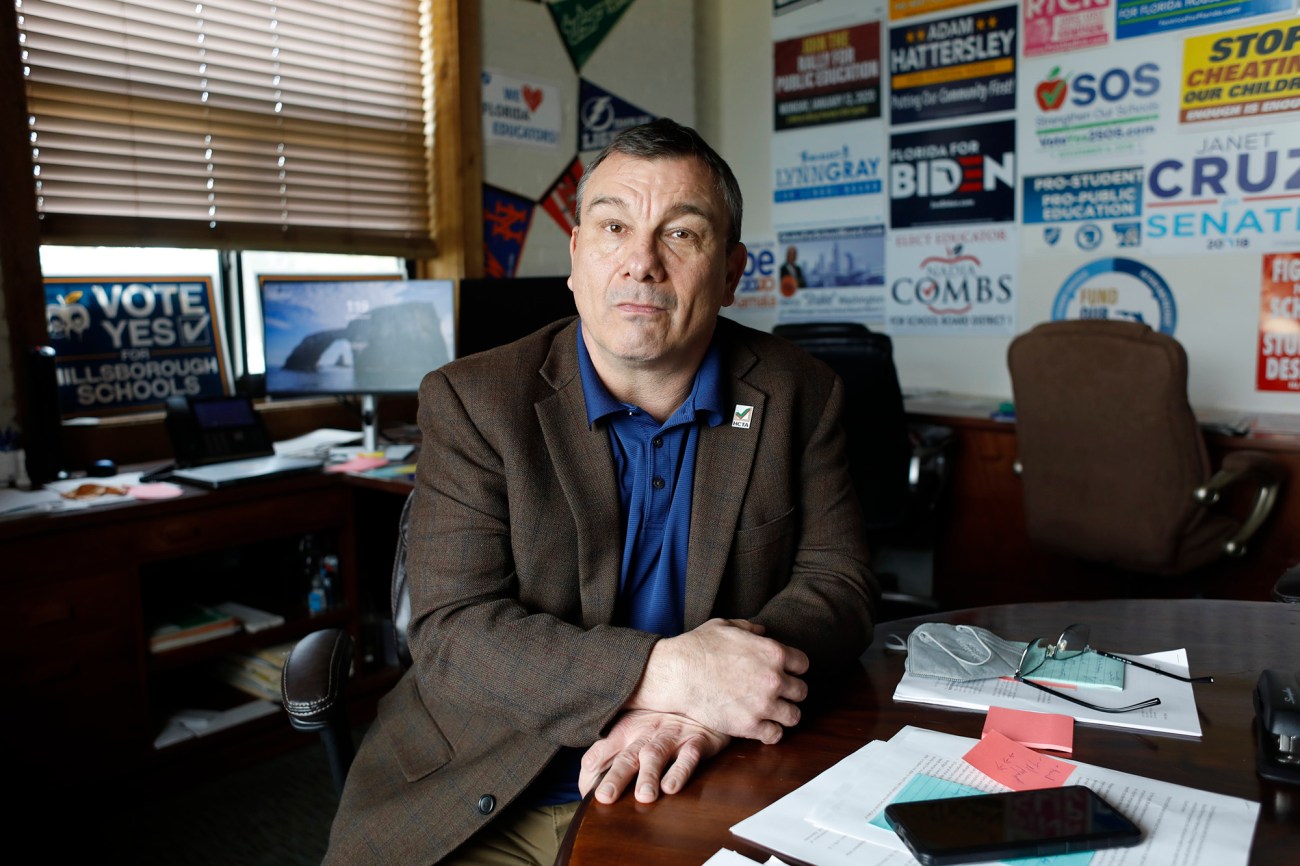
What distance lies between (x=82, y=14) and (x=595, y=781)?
9.23ft

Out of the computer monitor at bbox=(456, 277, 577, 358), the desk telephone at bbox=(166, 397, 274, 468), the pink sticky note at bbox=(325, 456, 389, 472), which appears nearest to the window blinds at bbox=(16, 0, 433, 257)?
the desk telephone at bbox=(166, 397, 274, 468)

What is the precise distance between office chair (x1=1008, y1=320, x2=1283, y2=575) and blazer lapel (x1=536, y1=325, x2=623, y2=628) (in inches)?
75.8

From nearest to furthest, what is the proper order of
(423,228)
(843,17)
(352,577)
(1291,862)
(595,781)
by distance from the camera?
(1291,862), (595,781), (352,577), (423,228), (843,17)

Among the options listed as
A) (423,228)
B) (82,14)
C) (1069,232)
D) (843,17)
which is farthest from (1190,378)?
(82,14)

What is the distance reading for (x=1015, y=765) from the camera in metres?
0.97

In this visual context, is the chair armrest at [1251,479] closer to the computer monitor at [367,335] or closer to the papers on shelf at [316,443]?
the computer monitor at [367,335]

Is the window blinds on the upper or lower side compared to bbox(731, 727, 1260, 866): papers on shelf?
upper

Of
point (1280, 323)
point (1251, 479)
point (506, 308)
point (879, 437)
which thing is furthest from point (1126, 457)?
point (506, 308)

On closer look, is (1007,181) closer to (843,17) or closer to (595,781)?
(843,17)

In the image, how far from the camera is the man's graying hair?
138cm

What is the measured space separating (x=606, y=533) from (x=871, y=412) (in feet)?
6.78

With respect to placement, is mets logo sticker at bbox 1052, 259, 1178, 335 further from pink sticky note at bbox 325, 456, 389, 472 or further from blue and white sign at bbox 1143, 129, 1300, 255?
pink sticky note at bbox 325, 456, 389, 472

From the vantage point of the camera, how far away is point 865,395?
326 cm

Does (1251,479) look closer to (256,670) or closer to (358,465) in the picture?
(358,465)
